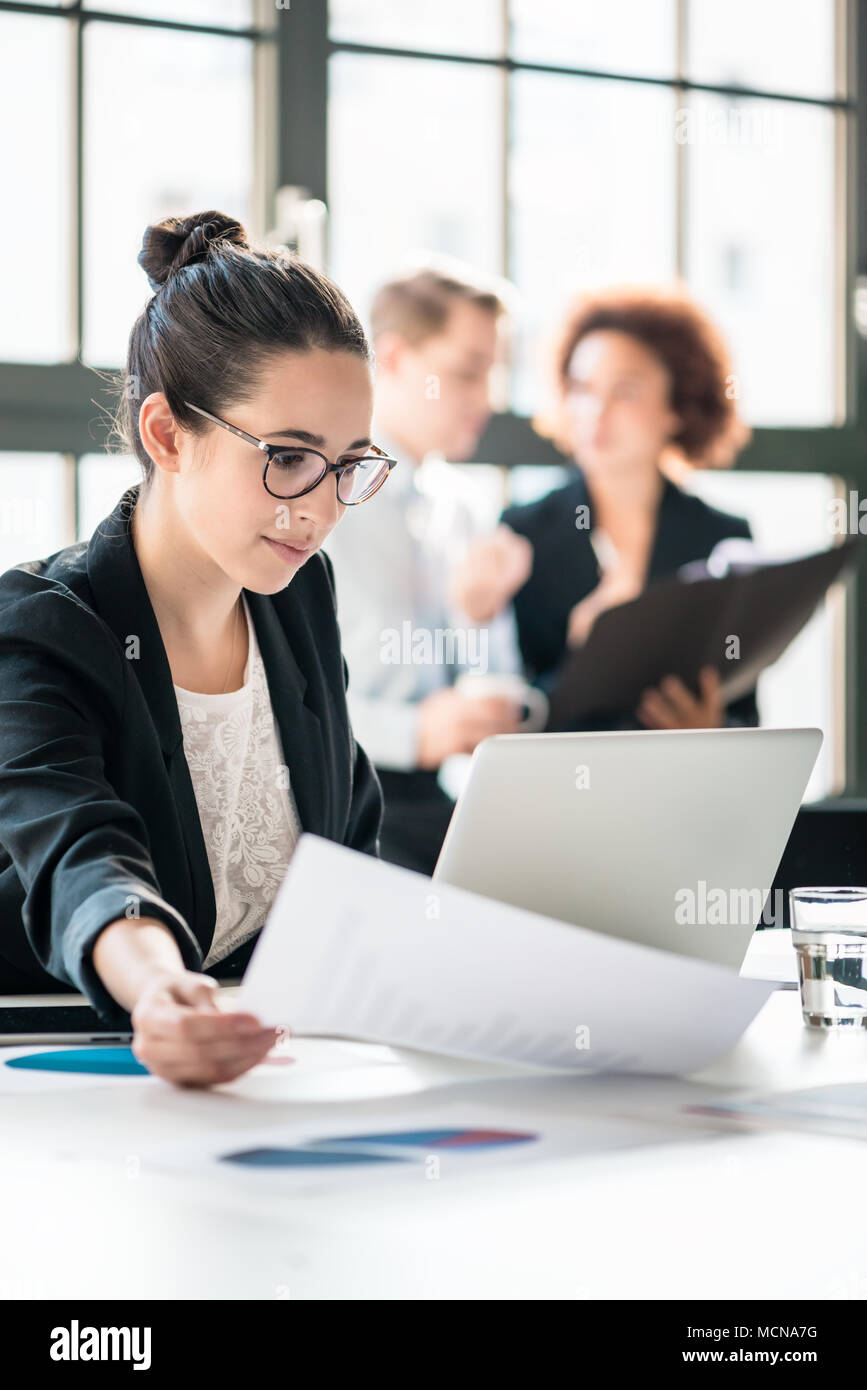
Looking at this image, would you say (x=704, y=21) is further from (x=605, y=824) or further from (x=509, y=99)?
(x=605, y=824)

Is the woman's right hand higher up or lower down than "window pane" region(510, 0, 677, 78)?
lower down

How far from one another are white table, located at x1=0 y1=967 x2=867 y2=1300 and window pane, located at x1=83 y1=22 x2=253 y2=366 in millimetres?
2600

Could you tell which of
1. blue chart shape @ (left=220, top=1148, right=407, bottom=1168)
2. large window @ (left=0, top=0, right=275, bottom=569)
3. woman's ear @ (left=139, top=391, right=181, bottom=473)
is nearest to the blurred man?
large window @ (left=0, top=0, right=275, bottom=569)

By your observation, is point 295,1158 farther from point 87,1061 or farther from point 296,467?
point 296,467

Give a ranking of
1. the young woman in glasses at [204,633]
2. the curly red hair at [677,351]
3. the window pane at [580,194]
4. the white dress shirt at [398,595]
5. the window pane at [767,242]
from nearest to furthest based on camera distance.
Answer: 1. the young woman in glasses at [204,633]
2. the white dress shirt at [398,595]
3. the curly red hair at [677,351]
4. the window pane at [580,194]
5. the window pane at [767,242]

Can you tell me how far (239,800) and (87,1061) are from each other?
23.0 inches

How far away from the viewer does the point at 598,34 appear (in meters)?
3.64

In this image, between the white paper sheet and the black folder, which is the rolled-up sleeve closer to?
the white paper sheet

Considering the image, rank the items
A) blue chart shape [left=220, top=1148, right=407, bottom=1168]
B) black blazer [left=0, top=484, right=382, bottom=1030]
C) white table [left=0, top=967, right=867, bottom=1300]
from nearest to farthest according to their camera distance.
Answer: white table [left=0, top=967, right=867, bottom=1300], blue chart shape [left=220, top=1148, right=407, bottom=1168], black blazer [left=0, top=484, right=382, bottom=1030]

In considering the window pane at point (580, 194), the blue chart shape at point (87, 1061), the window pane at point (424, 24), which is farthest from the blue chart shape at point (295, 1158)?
the window pane at point (424, 24)

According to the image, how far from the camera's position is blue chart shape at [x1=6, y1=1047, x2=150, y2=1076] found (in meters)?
0.84

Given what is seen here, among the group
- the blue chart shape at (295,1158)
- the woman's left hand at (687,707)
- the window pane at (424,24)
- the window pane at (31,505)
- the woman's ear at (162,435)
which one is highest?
the window pane at (424,24)

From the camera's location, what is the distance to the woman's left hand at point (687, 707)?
8.23ft

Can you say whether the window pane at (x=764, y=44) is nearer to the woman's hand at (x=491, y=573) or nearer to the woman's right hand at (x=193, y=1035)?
the woman's hand at (x=491, y=573)
